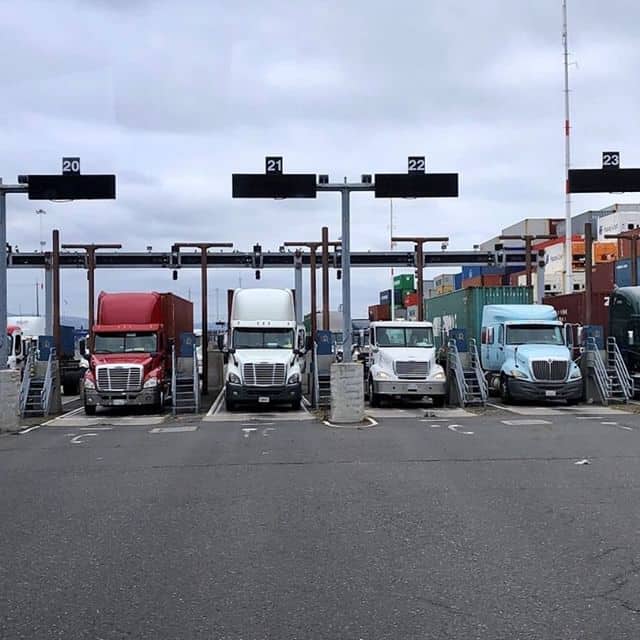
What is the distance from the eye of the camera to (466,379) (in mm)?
27125

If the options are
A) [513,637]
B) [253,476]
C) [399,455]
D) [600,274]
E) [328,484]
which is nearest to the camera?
[513,637]

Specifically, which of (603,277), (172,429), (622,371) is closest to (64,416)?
(172,429)

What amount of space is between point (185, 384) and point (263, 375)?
2797mm

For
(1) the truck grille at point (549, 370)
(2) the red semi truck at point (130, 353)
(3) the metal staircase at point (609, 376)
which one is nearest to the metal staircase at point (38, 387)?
(2) the red semi truck at point (130, 353)

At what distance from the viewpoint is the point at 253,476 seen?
40.3 feet

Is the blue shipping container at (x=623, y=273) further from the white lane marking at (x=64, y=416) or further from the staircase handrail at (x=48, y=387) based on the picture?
the staircase handrail at (x=48, y=387)

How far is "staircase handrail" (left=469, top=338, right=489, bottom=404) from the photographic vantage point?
2633 cm

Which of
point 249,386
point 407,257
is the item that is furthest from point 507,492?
point 407,257

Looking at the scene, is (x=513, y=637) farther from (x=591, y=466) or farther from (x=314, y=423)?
(x=314, y=423)

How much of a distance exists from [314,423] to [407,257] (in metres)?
22.4

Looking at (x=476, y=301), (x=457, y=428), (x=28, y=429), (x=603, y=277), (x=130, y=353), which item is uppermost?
(x=603, y=277)

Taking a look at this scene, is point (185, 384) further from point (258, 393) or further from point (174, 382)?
point (258, 393)

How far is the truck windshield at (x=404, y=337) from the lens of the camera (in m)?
27.2

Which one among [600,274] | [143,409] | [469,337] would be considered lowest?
[143,409]
